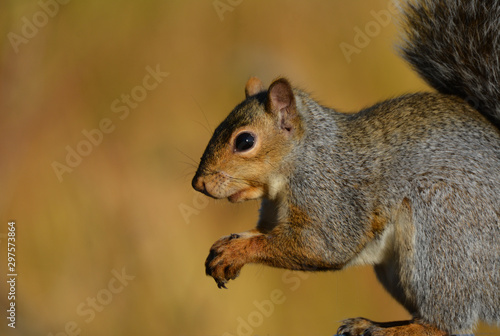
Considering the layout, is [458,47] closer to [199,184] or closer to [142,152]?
[199,184]

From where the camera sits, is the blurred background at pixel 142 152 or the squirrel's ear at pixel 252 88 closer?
the squirrel's ear at pixel 252 88

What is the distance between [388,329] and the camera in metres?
1.64

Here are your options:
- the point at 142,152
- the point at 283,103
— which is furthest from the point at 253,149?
the point at 142,152

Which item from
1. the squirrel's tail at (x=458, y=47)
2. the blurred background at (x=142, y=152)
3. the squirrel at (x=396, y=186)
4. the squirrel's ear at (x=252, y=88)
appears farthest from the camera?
the blurred background at (x=142, y=152)

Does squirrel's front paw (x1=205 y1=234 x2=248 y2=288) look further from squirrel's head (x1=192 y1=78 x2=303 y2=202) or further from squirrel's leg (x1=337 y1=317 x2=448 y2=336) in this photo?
squirrel's leg (x1=337 y1=317 x2=448 y2=336)

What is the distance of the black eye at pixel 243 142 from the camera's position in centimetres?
163

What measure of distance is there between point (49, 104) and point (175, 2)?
0.92 m

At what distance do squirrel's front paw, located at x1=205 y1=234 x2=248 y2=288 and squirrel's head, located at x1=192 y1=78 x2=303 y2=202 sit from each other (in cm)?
12

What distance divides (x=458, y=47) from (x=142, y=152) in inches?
82.4

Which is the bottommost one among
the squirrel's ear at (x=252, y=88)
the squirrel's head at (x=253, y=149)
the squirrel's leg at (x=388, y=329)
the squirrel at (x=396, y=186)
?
the squirrel's leg at (x=388, y=329)

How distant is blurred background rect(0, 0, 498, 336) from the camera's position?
11.2 feet

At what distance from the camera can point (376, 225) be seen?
5.32ft

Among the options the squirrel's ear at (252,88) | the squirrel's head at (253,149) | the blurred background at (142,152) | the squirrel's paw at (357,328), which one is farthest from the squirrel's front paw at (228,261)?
the blurred background at (142,152)

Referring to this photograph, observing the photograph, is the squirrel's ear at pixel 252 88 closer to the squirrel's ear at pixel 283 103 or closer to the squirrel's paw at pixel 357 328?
the squirrel's ear at pixel 283 103
